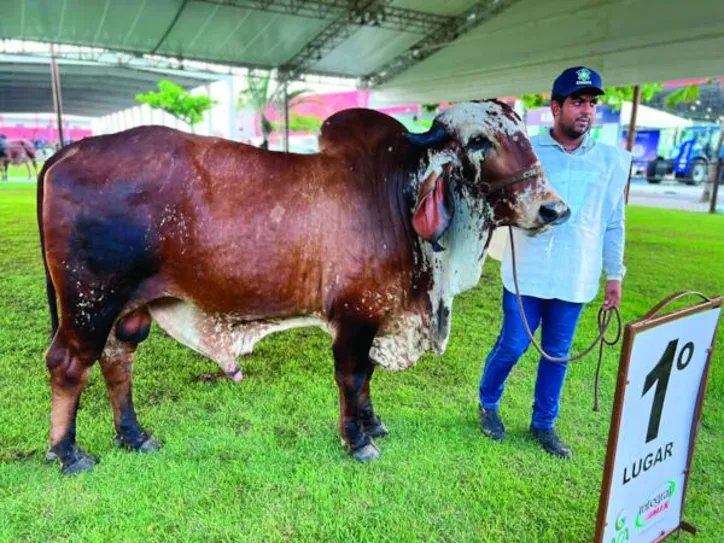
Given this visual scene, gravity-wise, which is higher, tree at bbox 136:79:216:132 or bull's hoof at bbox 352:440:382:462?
tree at bbox 136:79:216:132

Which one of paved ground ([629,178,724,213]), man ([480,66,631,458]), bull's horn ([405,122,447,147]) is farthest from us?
paved ground ([629,178,724,213])

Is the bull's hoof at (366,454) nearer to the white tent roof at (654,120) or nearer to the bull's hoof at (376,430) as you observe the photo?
Result: the bull's hoof at (376,430)

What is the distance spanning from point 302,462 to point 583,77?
7.15 feet

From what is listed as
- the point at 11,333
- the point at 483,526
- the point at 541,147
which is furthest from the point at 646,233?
the point at 11,333

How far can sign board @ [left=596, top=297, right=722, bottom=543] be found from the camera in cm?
165

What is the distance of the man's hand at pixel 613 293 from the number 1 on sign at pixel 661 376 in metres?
0.72

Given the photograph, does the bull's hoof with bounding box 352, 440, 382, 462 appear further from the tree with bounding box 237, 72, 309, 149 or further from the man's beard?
the tree with bounding box 237, 72, 309, 149

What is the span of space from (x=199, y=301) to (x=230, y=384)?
121 cm

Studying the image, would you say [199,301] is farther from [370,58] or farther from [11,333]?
[370,58]

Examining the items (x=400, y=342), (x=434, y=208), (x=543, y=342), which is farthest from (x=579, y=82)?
(x=400, y=342)

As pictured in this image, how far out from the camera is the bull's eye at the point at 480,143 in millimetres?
2266

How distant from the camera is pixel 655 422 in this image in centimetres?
183

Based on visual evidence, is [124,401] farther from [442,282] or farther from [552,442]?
[552,442]

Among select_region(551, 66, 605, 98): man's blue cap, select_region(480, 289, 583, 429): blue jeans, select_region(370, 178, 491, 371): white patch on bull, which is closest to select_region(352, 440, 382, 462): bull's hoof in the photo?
select_region(370, 178, 491, 371): white patch on bull
